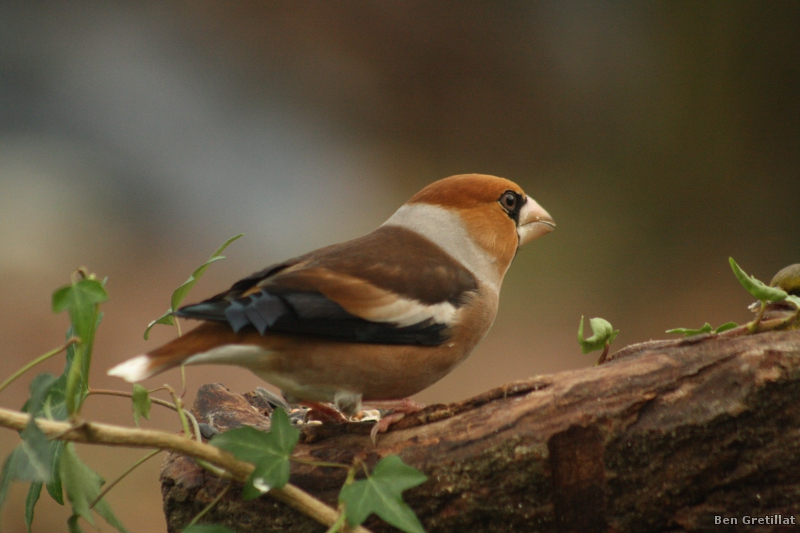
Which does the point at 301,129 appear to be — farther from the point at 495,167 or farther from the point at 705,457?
the point at 705,457

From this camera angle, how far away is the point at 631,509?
98 cm

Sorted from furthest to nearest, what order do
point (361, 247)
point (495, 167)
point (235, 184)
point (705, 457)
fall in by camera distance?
point (495, 167)
point (235, 184)
point (361, 247)
point (705, 457)

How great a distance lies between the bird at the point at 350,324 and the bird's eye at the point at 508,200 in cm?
20

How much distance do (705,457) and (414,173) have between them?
2.98 metres

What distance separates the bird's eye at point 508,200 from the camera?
160 cm

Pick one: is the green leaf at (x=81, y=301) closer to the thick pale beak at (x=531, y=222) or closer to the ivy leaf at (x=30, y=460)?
→ the ivy leaf at (x=30, y=460)

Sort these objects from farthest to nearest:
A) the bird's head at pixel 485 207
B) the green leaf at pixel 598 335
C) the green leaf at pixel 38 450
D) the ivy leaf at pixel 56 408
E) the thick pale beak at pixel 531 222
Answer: the thick pale beak at pixel 531 222
the bird's head at pixel 485 207
the green leaf at pixel 598 335
the ivy leaf at pixel 56 408
the green leaf at pixel 38 450

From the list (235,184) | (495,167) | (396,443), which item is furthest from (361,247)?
(495,167)

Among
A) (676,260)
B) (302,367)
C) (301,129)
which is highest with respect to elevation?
(301,129)

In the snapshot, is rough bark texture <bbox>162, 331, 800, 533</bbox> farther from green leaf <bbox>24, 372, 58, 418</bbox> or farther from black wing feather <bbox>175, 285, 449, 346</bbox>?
green leaf <bbox>24, 372, 58, 418</bbox>

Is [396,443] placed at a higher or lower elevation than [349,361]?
lower

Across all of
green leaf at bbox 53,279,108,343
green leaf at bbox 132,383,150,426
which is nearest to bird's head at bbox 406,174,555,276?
green leaf at bbox 132,383,150,426

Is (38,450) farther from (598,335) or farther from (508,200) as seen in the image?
(508,200)

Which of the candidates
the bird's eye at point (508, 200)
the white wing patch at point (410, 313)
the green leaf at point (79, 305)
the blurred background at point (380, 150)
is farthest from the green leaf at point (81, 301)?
the blurred background at point (380, 150)
